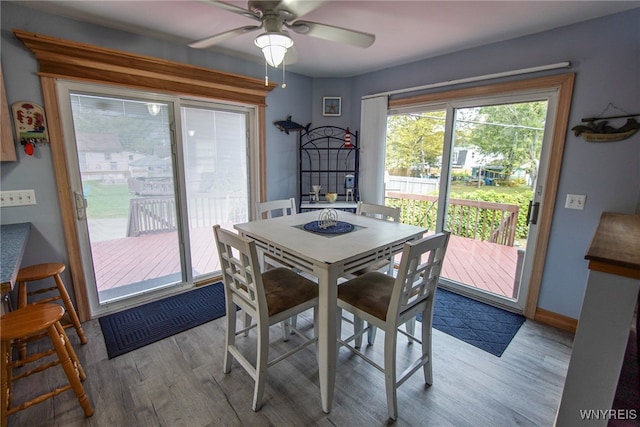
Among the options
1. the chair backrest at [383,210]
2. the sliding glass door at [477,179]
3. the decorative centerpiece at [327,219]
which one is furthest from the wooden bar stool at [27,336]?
the sliding glass door at [477,179]

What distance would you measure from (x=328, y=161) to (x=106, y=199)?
2.43m

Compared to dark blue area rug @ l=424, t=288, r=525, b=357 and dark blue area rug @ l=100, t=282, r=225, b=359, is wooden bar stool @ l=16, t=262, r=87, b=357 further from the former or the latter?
dark blue area rug @ l=424, t=288, r=525, b=357

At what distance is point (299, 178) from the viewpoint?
146 inches

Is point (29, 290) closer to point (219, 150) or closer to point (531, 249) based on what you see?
point (219, 150)

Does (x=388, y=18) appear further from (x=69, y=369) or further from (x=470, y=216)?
(x=69, y=369)

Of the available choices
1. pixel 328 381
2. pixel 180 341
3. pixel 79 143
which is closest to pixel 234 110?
pixel 79 143

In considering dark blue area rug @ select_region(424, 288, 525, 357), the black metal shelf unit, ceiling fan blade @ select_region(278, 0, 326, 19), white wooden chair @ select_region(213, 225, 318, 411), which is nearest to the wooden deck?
dark blue area rug @ select_region(424, 288, 525, 357)

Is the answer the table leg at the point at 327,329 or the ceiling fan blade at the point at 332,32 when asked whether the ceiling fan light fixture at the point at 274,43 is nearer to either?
the ceiling fan blade at the point at 332,32

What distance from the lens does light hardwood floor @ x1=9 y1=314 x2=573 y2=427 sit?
61.0 inches

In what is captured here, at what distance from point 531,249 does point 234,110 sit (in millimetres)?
3207

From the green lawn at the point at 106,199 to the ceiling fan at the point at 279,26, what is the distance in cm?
159

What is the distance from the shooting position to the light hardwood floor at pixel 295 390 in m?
1.55

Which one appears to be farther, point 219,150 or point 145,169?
point 219,150

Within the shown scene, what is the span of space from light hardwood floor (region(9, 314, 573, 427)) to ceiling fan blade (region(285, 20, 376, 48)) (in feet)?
6.86
